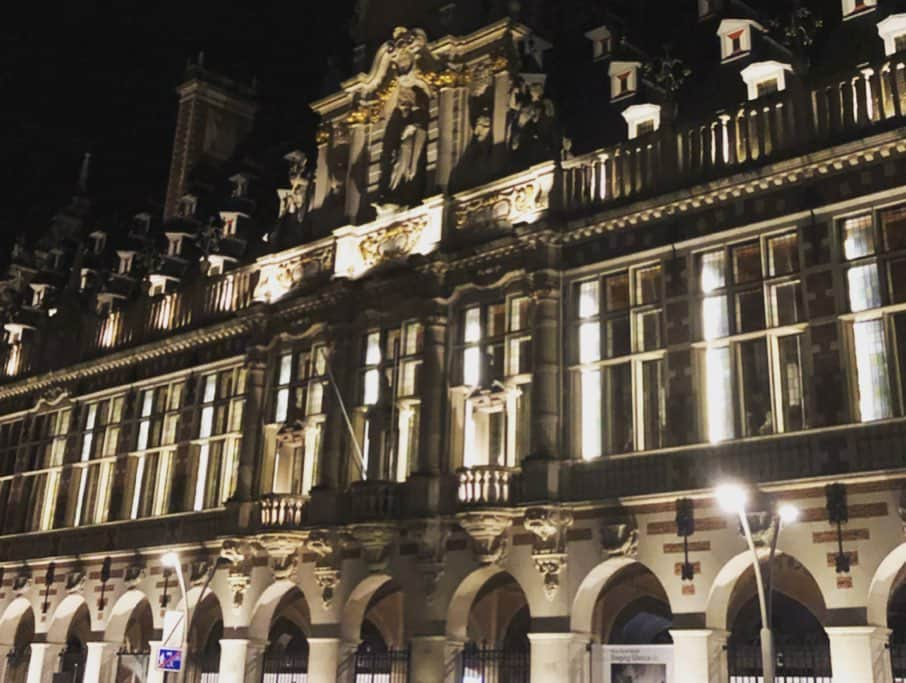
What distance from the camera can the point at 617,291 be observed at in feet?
81.7

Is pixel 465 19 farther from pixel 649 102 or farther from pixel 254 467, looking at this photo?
pixel 254 467

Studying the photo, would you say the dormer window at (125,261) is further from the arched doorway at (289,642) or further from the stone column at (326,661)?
the stone column at (326,661)

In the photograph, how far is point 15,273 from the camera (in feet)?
153

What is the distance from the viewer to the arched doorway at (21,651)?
38.1 meters

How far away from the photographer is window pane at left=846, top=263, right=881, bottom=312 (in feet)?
68.8

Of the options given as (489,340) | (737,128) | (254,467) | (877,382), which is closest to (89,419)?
(254,467)

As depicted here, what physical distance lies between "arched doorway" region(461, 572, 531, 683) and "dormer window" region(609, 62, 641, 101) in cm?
1233

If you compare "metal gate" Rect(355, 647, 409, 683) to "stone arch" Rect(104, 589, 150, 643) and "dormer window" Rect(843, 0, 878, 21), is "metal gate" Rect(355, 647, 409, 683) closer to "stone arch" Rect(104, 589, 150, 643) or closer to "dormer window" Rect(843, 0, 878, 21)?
"stone arch" Rect(104, 589, 150, 643)

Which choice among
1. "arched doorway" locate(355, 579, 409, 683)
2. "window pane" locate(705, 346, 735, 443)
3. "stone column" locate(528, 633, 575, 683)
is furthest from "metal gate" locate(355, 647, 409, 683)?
"window pane" locate(705, 346, 735, 443)

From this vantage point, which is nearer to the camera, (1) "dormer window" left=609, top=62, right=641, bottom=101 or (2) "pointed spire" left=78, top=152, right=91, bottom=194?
(1) "dormer window" left=609, top=62, right=641, bottom=101

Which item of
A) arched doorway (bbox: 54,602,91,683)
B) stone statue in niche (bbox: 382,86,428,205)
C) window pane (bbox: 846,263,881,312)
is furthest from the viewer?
arched doorway (bbox: 54,602,91,683)

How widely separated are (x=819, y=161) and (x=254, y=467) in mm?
16605

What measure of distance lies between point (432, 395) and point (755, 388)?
A: 7983mm

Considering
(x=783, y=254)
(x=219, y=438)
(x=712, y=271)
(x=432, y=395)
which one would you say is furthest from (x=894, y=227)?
(x=219, y=438)
